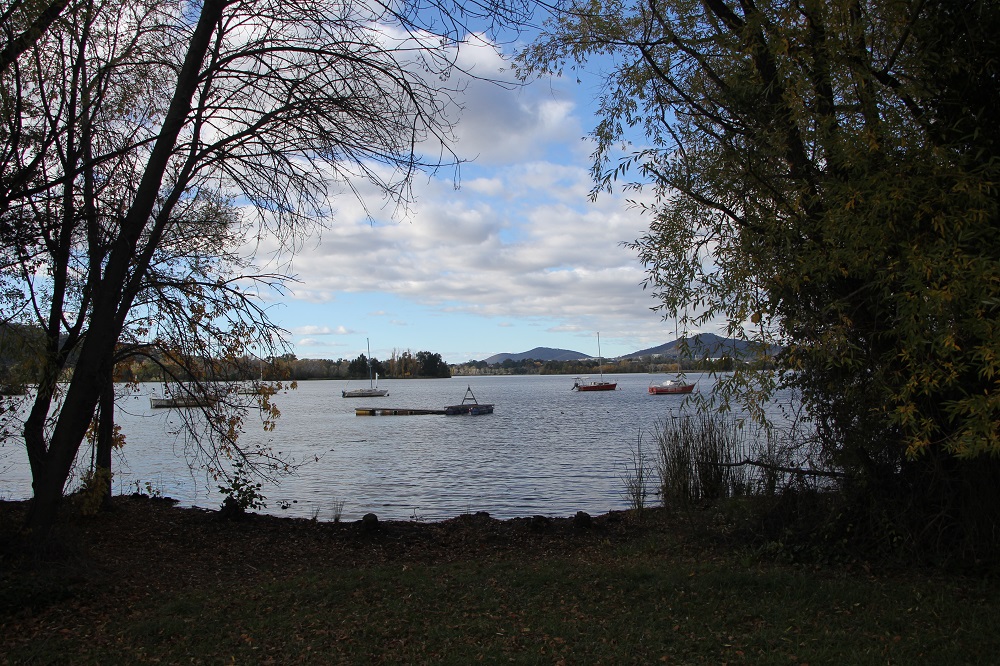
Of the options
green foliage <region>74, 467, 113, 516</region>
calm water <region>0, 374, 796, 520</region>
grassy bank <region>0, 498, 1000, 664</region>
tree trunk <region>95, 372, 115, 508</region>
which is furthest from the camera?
calm water <region>0, 374, 796, 520</region>

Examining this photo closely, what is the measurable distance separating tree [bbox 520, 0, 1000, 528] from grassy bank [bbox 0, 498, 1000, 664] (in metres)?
1.48

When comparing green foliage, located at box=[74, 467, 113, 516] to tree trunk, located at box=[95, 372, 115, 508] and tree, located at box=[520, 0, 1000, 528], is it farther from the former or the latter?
tree, located at box=[520, 0, 1000, 528]

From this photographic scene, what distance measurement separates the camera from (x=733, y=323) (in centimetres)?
755

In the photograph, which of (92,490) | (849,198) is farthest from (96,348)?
(849,198)

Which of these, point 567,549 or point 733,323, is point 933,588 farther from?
point 567,549

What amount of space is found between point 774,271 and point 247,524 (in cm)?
842

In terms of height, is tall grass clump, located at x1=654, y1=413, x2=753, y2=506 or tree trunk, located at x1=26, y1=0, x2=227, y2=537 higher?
tree trunk, located at x1=26, y1=0, x2=227, y2=537

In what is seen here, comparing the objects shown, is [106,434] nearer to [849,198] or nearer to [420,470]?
[849,198]

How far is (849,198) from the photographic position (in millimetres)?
6199

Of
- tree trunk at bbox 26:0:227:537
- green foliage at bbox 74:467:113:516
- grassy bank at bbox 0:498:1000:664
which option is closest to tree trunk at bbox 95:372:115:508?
green foliage at bbox 74:467:113:516

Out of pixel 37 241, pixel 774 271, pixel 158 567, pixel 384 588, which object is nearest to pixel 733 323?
pixel 774 271

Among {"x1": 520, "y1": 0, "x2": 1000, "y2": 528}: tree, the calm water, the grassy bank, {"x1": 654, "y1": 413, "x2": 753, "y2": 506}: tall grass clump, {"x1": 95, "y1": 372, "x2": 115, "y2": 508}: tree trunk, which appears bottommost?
the calm water

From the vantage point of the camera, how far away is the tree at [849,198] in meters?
5.57

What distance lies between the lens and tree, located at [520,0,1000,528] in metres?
5.57
